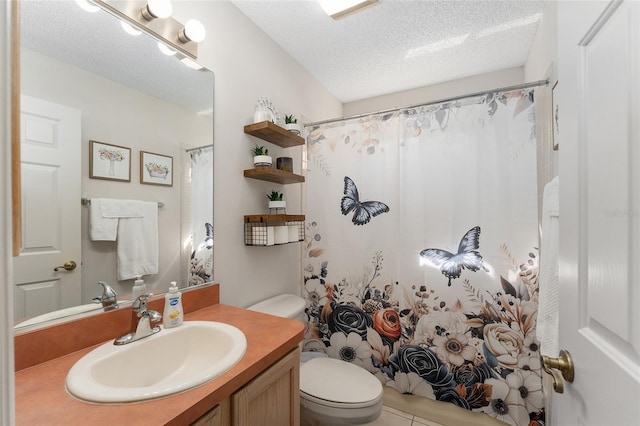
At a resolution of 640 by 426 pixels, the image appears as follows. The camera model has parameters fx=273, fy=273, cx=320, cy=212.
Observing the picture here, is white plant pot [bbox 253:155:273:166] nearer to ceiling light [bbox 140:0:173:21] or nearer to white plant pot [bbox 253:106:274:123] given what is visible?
white plant pot [bbox 253:106:274:123]

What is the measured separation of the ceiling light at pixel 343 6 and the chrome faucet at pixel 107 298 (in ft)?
5.62

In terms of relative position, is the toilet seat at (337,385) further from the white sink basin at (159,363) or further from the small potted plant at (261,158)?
the small potted plant at (261,158)

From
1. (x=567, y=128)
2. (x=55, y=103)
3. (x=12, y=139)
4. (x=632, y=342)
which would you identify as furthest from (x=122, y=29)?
(x=632, y=342)

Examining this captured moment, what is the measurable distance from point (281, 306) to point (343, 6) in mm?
1764

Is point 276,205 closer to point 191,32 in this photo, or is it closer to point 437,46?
point 191,32

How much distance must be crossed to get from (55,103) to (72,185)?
0.27 metres

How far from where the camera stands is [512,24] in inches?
67.7

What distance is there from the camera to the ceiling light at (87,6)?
98 centimetres

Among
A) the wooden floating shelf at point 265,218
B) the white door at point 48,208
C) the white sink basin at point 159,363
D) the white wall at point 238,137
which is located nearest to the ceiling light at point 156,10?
the white wall at point 238,137

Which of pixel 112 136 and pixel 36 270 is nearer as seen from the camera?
pixel 36 270

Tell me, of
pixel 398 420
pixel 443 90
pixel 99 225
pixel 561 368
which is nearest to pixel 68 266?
pixel 99 225

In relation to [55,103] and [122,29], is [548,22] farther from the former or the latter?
[55,103]

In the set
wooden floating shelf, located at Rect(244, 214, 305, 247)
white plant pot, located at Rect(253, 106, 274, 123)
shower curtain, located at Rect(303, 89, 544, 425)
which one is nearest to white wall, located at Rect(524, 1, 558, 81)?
shower curtain, located at Rect(303, 89, 544, 425)

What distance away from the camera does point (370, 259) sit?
1.86m
